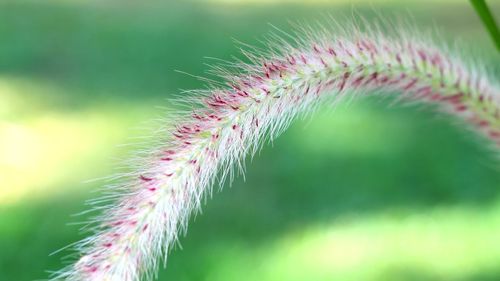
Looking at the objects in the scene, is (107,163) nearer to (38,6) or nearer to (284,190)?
(284,190)

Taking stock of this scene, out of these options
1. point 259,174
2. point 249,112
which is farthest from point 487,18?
point 259,174

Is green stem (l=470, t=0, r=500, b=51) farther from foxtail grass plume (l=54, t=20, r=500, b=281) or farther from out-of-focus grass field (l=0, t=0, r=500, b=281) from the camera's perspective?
out-of-focus grass field (l=0, t=0, r=500, b=281)

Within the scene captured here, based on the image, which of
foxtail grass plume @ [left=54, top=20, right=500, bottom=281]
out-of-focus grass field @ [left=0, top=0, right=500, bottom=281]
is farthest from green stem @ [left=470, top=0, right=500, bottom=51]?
out-of-focus grass field @ [left=0, top=0, right=500, bottom=281]

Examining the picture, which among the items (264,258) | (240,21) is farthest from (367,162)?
(240,21)

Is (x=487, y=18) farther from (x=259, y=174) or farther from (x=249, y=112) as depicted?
(x=259, y=174)

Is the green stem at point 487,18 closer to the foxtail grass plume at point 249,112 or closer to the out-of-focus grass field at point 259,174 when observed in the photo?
the foxtail grass plume at point 249,112

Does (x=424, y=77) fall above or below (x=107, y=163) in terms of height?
below

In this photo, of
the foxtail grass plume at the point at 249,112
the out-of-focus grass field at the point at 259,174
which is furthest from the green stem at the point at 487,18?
the out-of-focus grass field at the point at 259,174
